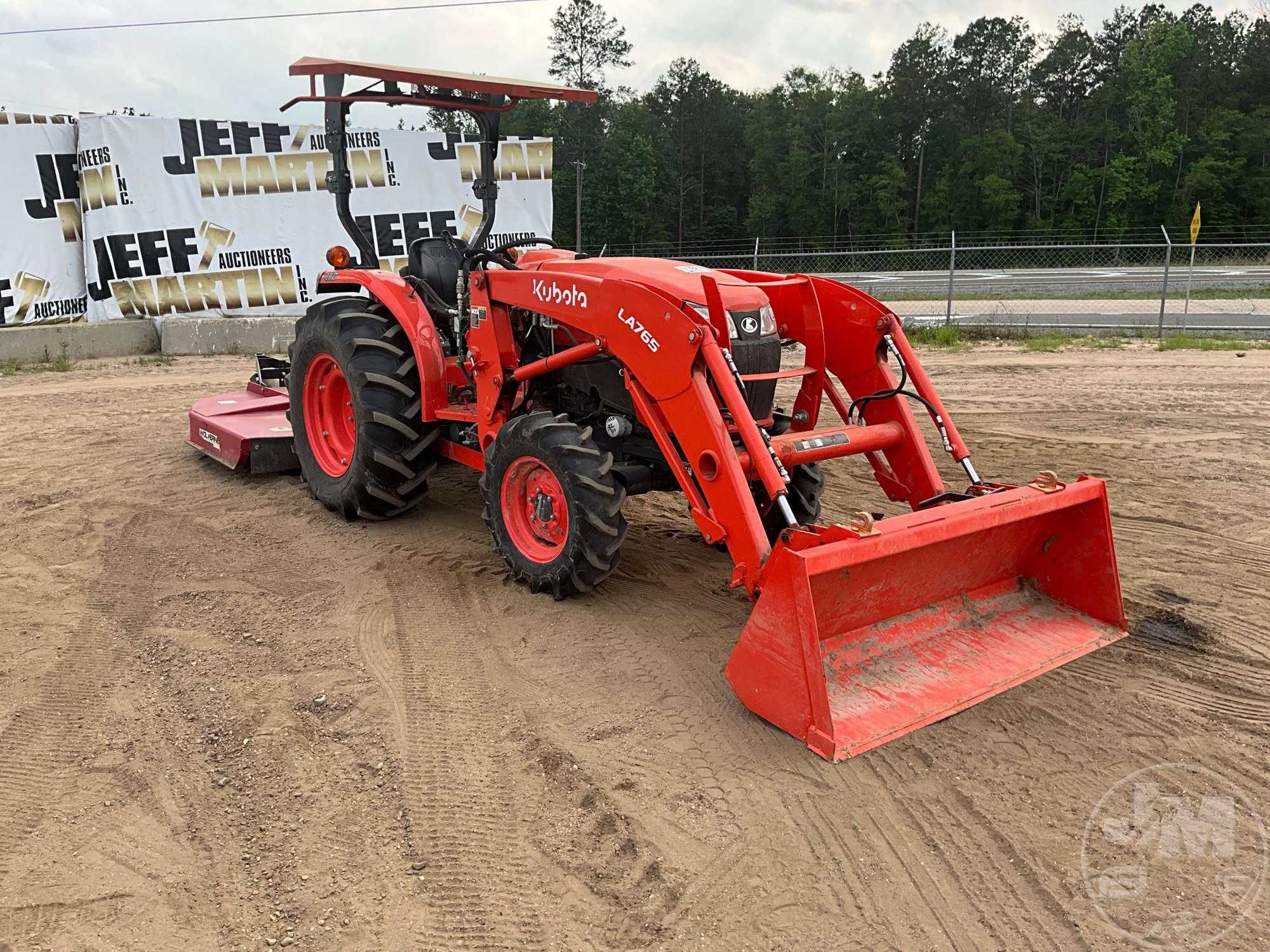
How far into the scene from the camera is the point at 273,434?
664cm

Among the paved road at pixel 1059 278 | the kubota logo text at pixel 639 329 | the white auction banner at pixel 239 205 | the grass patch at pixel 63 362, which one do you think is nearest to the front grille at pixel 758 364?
the kubota logo text at pixel 639 329

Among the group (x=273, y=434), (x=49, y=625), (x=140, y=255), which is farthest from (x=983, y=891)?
(x=140, y=255)

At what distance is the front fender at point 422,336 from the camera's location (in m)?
5.32

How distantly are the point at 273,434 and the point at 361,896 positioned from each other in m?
4.58

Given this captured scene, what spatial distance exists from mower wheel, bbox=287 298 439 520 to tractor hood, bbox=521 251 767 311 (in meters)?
1.05

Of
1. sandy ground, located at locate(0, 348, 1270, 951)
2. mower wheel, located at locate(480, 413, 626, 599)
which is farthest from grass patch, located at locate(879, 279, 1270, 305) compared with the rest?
mower wheel, located at locate(480, 413, 626, 599)

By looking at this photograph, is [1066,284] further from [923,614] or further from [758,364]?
[923,614]

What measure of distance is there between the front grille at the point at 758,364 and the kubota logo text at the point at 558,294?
0.70 m

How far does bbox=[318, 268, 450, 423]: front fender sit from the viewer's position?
17.5 ft

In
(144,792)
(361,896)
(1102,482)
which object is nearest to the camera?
(361,896)

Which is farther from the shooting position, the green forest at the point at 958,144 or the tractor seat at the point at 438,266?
the green forest at the point at 958,144

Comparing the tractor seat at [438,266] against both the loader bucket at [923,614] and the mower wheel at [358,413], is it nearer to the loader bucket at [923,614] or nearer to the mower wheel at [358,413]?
the mower wheel at [358,413]

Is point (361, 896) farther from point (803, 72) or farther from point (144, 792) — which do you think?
point (803, 72)

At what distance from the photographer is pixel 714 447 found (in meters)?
3.79
